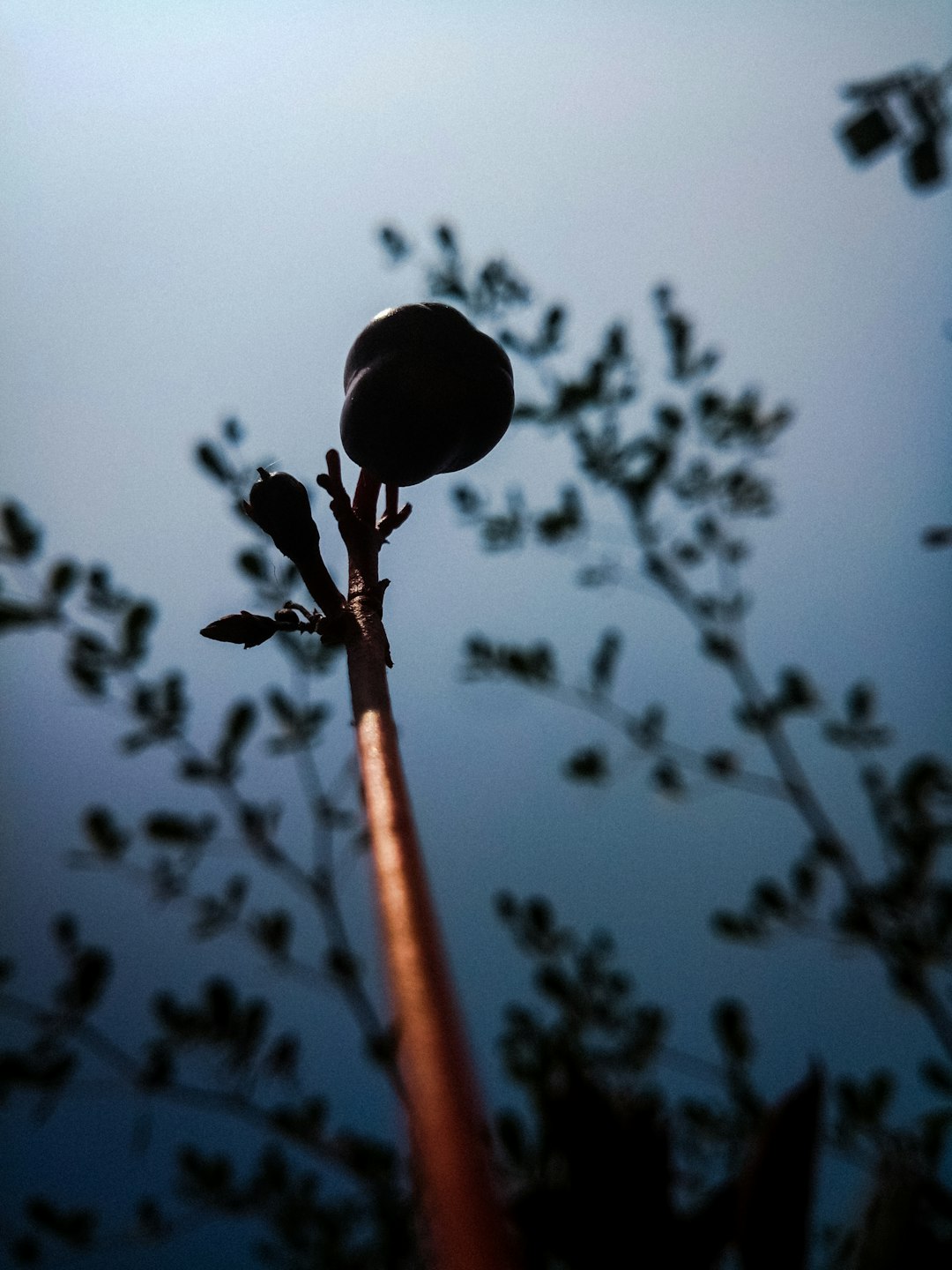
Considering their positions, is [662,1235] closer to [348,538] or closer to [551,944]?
[348,538]

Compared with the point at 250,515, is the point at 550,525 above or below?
above

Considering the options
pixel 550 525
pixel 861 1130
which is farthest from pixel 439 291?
pixel 861 1130

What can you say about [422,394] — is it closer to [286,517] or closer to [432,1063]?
[286,517]

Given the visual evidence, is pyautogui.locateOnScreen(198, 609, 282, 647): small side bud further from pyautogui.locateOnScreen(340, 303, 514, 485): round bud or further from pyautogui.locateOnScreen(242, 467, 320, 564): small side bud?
pyautogui.locateOnScreen(340, 303, 514, 485): round bud

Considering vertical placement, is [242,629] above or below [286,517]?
below

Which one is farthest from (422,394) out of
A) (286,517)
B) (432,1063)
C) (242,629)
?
(432,1063)

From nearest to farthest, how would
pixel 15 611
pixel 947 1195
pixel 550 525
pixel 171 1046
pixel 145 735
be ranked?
1. pixel 947 1195
2. pixel 15 611
3. pixel 145 735
4. pixel 171 1046
5. pixel 550 525
